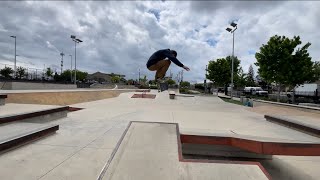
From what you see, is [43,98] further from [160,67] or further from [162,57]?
[160,67]

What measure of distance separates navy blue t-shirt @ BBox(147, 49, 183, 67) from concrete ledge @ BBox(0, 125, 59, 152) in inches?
887

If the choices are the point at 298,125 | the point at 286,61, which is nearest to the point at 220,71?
the point at 286,61

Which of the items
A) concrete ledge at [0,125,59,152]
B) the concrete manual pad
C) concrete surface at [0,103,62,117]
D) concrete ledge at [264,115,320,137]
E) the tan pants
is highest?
the tan pants

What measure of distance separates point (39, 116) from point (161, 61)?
2345 cm

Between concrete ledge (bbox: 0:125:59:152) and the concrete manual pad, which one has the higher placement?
concrete ledge (bbox: 0:125:59:152)

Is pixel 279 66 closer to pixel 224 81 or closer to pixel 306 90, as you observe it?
pixel 306 90

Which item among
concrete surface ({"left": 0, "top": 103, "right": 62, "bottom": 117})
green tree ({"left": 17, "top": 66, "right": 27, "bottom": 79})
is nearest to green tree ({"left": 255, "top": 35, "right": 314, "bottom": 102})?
concrete surface ({"left": 0, "top": 103, "right": 62, "bottom": 117})

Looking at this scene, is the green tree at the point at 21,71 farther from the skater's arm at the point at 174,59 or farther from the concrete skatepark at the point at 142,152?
the concrete skatepark at the point at 142,152

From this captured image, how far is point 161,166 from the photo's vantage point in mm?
4391

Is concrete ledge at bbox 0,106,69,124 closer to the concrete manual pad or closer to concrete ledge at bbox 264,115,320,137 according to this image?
the concrete manual pad

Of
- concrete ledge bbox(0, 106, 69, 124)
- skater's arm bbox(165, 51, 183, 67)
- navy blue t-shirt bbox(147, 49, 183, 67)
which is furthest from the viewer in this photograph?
navy blue t-shirt bbox(147, 49, 183, 67)

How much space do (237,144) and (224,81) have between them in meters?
49.5

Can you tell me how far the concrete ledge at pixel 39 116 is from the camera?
7.12 m

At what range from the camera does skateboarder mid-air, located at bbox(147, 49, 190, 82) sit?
93.2 ft
